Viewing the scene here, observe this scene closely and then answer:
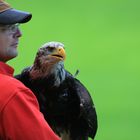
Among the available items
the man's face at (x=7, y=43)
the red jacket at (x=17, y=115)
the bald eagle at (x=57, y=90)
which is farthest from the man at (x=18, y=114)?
the bald eagle at (x=57, y=90)

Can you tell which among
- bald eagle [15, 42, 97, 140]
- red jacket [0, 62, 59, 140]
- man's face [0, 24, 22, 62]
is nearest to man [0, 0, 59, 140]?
red jacket [0, 62, 59, 140]

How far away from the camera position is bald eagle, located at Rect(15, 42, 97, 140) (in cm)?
534

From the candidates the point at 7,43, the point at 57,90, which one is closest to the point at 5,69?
the point at 7,43

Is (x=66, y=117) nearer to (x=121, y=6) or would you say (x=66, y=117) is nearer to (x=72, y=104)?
(x=72, y=104)

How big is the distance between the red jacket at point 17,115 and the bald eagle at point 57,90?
2.07 meters

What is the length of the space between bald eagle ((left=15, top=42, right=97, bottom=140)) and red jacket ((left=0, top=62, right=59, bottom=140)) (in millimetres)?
2074

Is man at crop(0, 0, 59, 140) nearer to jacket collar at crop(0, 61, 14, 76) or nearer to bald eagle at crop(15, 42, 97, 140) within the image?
jacket collar at crop(0, 61, 14, 76)

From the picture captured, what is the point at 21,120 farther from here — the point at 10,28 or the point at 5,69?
the point at 10,28

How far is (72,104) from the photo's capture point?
217 inches

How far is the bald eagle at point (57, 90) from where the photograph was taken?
5344 mm

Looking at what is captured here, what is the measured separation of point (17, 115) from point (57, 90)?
229 centimetres

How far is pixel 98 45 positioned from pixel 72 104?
531cm

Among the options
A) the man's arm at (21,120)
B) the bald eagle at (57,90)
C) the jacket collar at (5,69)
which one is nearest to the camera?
the man's arm at (21,120)

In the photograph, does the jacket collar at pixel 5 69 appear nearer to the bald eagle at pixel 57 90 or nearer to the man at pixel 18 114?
the man at pixel 18 114
